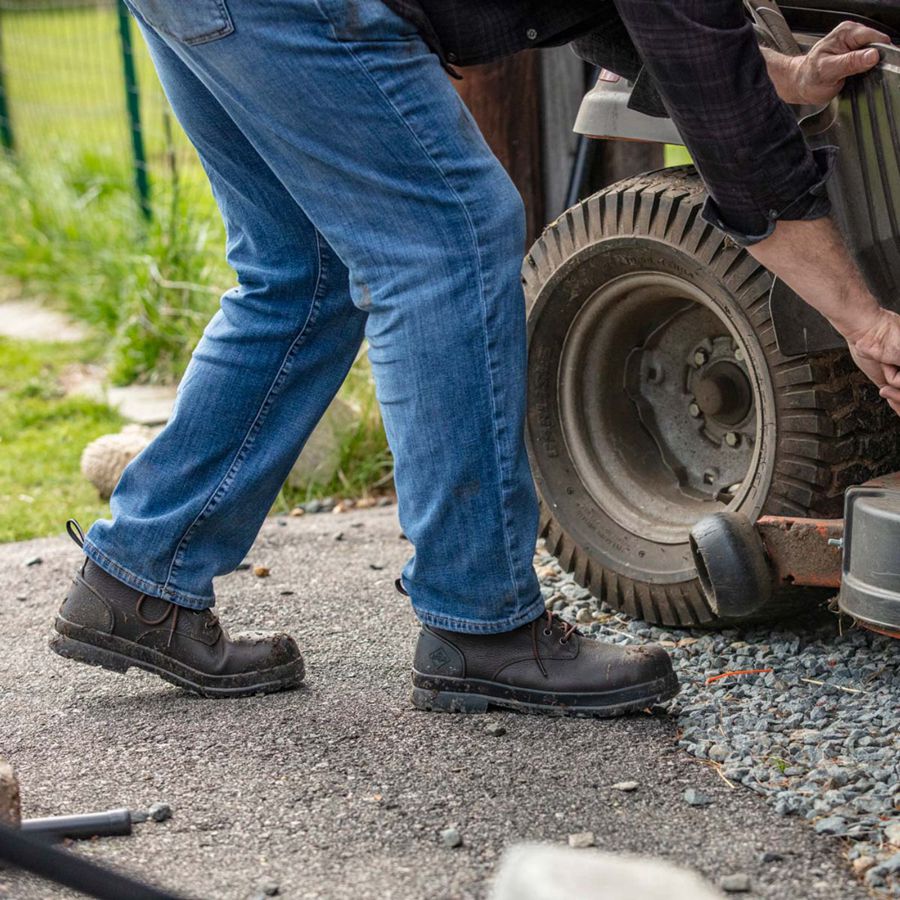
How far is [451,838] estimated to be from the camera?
2.08 metres

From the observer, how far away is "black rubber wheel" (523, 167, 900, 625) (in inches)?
104

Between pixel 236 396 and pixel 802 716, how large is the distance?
117 centimetres

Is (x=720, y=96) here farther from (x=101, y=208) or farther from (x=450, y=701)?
(x=101, y=208)

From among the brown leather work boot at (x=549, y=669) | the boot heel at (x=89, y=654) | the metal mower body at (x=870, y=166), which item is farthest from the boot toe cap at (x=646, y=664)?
the boot heel at (x=89, y=654)

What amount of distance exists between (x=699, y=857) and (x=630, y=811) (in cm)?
18

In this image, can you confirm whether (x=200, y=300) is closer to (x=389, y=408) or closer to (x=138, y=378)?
(x=138, y=378)

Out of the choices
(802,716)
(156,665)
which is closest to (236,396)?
(156,665)

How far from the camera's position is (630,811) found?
2.16m

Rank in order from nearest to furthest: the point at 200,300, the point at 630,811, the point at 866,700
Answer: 1. the point at 630,811
2. the point at 866,700
3. the point at 200,300

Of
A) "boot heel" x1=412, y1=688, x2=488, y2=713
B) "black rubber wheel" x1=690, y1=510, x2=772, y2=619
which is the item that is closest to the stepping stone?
"boot heel" x1=412, y1=688, x2=488, y2=713

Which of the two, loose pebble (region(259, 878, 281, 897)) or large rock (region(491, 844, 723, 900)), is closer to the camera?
large rock (region(491, 844, 723, 900))

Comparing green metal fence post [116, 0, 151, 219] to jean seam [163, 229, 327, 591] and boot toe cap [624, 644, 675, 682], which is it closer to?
jean seam [163, 229, 327, 591]

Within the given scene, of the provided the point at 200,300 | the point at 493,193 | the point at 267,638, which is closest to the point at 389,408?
A: the point at 493,193

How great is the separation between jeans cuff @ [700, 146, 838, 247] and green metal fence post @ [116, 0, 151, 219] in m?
4.98
